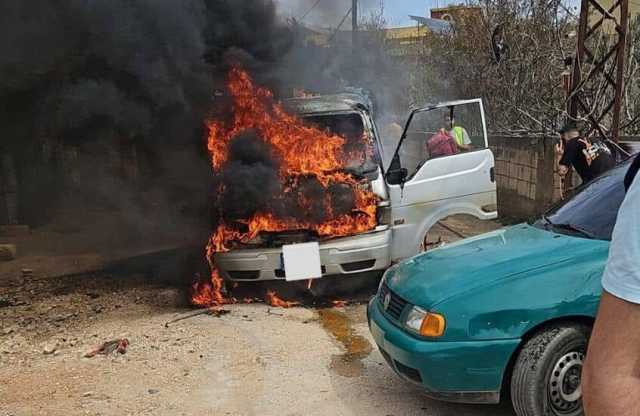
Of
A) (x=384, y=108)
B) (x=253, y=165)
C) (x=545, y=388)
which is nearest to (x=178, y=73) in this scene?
(x=253, y=165)

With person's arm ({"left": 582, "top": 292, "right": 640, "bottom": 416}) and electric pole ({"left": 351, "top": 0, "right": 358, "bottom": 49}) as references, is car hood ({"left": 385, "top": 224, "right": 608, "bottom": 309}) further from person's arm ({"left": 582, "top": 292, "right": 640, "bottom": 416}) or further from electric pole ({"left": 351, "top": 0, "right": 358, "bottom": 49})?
electric pole ({"left": 351, "top": 0, "right": 358, "bottom": 49})

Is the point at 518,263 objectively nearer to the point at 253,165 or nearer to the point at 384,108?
the point at 253,165

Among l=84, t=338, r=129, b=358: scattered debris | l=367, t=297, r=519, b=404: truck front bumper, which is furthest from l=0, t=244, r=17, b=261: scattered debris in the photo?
l=367, t=297, r=519, b=404: truck front bumper

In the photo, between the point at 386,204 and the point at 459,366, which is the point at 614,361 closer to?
A: the point at 459,366

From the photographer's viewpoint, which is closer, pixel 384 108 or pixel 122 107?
pixel 122 107

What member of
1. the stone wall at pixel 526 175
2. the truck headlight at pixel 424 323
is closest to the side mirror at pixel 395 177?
the truck headlight at pixel 424 323

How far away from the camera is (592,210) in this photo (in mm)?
3719

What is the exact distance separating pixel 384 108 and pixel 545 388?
1963 centimetres

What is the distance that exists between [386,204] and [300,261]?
1074 mm

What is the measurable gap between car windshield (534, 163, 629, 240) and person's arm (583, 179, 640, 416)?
2452 mm

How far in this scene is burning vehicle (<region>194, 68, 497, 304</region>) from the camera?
5.42 meters

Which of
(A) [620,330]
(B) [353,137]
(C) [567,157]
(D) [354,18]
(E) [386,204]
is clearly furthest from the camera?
(D) [354,18]

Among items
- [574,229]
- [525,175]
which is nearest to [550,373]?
[574,229]

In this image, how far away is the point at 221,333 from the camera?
4797 mm
